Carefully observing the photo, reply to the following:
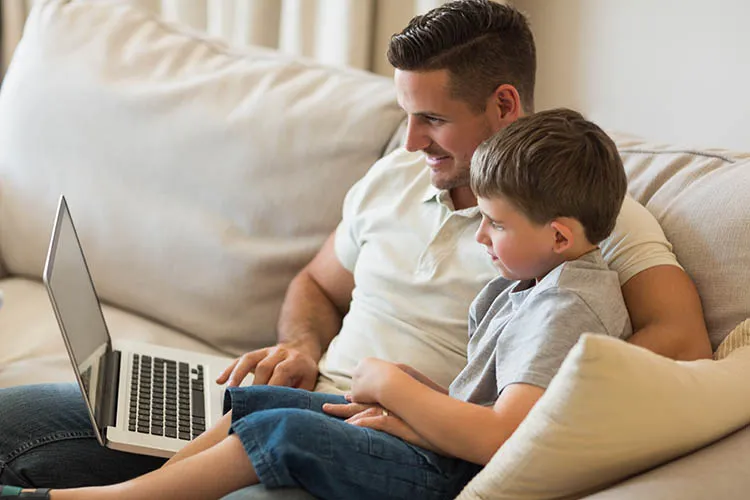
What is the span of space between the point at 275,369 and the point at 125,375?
24 cm

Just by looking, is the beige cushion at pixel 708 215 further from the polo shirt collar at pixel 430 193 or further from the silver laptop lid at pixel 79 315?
the silver laptop lid at pixel 79 315

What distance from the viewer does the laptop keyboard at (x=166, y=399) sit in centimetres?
141

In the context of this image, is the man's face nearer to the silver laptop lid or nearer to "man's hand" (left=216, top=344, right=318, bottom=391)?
"man's hand" (left=216, top=344, right=318, bottom=391)

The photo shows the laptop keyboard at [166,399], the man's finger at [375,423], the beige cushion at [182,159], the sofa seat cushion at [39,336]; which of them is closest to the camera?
the man's finger at [375,423]

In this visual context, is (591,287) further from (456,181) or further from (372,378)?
(456,181)

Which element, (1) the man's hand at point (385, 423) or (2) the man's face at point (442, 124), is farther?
(2) the man's face at point (442, 124)

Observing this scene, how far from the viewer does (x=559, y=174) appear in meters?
1.14

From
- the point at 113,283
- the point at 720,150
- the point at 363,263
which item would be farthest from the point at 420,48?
the point at 113,283

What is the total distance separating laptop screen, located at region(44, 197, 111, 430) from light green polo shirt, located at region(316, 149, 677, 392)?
13.8 inches

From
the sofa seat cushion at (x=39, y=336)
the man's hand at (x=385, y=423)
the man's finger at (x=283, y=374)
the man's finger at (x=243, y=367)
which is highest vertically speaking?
the man's hand at (x=385, y=423)

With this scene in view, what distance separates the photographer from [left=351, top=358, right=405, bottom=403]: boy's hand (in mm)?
1191

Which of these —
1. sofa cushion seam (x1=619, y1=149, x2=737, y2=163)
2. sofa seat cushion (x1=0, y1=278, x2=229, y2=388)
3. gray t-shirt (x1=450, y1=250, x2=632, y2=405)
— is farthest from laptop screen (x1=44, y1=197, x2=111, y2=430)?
sofa cushion seam (x1=619, y1=149, x2=737, y2=163)

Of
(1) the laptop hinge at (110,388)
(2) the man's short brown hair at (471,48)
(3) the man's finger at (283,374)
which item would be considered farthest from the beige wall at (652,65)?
(1) the laptop hinge at (110,388)

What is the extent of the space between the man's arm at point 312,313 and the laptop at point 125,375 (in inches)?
4.8
